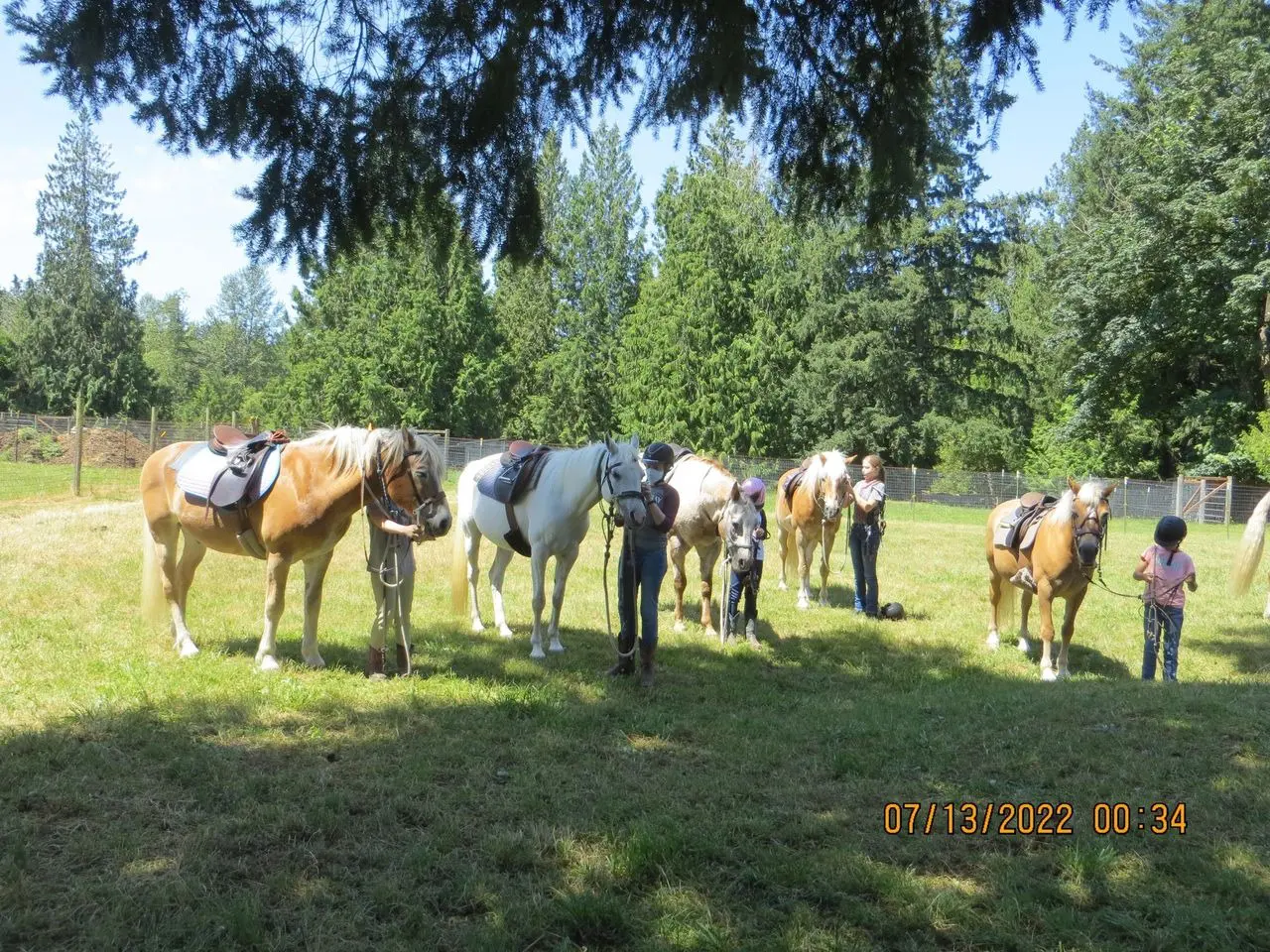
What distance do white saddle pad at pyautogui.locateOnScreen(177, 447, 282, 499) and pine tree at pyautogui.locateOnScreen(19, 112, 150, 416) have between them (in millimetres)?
49814

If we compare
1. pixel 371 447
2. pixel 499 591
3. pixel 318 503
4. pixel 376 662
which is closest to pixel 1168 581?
pixel 499 591

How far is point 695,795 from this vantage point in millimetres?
5184

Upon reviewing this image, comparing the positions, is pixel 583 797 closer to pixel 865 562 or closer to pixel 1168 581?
pixel 1168 581

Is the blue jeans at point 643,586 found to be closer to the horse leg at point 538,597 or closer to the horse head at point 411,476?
the horse leg at point 538,597

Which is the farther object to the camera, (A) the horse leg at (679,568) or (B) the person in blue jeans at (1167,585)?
(A) the horse leg at (679,568)

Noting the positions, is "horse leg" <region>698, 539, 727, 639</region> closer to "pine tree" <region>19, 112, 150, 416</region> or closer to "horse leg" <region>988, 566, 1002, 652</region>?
"horse leg" <region>988, 566, 1002, 652</region>

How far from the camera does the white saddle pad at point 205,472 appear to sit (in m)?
7.67

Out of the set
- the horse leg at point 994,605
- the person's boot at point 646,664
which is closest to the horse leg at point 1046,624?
the horse leg at point 994,605

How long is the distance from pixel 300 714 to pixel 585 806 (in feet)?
8.21

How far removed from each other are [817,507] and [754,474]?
78.0 ft

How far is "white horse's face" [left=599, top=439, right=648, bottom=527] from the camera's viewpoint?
7504 mm

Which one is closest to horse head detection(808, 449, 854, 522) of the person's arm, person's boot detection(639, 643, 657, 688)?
the person's arm

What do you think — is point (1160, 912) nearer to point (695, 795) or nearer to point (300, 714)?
point (695, 795)
